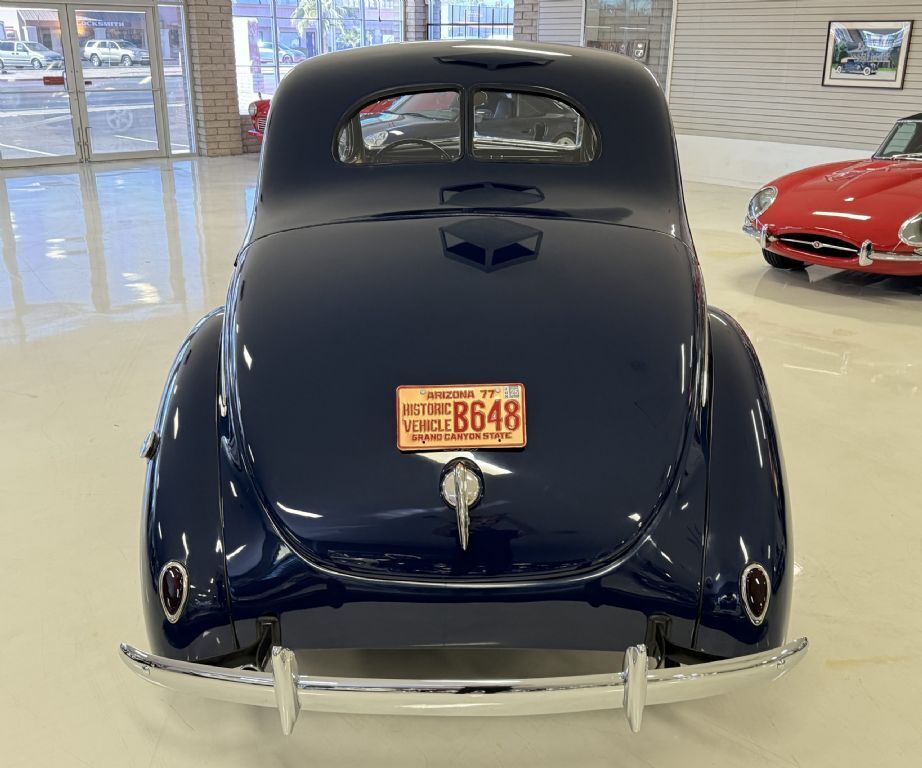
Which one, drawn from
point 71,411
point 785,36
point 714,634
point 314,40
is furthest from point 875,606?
point 314,40

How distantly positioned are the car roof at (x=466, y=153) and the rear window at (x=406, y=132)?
3.9 inches

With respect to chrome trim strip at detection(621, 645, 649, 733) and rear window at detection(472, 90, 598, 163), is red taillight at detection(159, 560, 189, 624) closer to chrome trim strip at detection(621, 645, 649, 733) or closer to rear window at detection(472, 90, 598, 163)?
chrome trim strip at detection(621, 645, 649, 733)

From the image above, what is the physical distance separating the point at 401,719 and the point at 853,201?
506cm

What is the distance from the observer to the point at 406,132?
3340 millimetres

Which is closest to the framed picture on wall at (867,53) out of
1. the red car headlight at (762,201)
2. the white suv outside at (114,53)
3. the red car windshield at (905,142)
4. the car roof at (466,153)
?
the red car windshield at (905,142)

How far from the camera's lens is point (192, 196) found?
1007 centimetres

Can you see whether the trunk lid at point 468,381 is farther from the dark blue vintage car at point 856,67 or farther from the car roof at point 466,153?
the dark blue vintage car at point 856,67

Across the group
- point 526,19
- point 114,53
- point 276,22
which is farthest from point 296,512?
point 276,22

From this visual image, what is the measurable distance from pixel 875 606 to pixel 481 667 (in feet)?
4.16

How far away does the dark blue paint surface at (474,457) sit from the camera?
6.13ft

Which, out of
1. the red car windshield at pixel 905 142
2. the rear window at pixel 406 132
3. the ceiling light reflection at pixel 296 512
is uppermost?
the rear window at pixel 406 132

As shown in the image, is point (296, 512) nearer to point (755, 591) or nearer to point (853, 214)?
point (755, 591)

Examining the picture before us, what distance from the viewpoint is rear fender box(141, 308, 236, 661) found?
74.7 inches

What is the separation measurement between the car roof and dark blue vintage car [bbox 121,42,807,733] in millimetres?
289
